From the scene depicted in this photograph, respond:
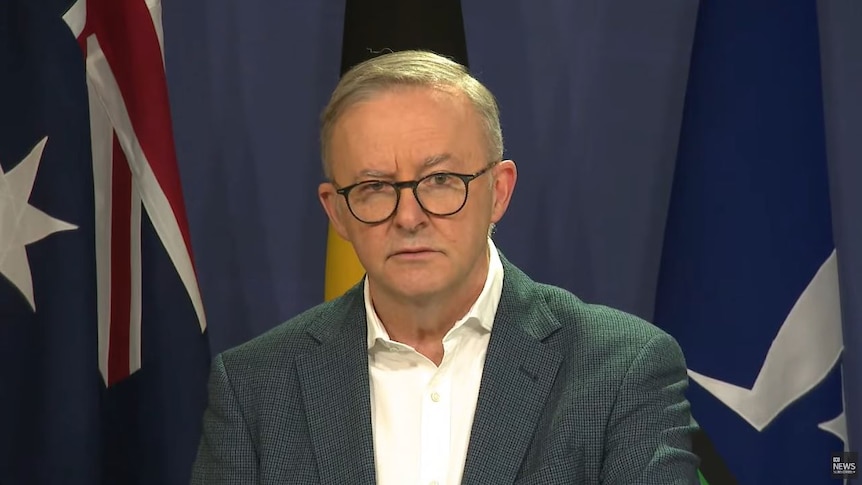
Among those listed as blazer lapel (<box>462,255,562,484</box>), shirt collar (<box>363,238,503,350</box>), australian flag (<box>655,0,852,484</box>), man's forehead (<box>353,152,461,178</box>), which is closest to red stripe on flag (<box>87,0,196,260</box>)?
shirt collar (<box>363,238,503,350</box>)

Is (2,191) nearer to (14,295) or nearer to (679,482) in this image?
(14,295)

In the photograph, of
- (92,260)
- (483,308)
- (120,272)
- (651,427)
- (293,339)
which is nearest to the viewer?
(651,427)

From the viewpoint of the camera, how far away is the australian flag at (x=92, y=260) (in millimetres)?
2707

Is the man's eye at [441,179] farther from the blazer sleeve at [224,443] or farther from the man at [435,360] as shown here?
the blazer sleeve at [224,443]

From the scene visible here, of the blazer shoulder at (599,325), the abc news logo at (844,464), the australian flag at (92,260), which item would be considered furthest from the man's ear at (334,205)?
the abc news logo at (844,464)

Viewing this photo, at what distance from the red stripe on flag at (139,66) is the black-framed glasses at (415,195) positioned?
3.33 feet

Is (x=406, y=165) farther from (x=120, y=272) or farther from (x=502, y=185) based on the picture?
(x=120, y=272)

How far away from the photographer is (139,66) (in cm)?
286

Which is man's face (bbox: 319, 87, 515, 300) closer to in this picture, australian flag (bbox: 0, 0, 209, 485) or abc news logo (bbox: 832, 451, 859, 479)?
australian flag (bbox: 0, 0, 209, 485)

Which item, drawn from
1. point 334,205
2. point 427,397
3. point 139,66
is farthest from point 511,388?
point 139,66

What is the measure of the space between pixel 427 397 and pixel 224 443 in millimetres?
384

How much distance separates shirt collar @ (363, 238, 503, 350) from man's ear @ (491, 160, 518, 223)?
0.09 metres

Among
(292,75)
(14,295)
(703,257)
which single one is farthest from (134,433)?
(703,257)

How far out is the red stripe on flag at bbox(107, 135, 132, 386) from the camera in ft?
9.44
